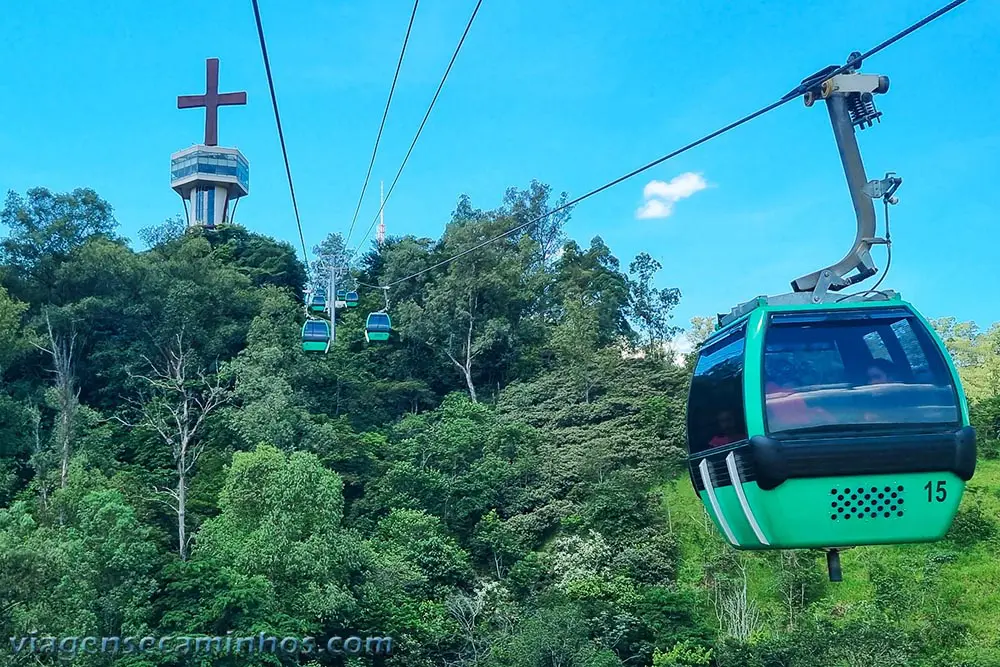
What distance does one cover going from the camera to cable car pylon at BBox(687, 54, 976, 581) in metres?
2.74

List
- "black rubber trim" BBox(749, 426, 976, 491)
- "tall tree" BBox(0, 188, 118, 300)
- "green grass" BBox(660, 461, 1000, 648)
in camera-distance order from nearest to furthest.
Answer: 1. "black rubber trim" BBox(749, 426, 976, 491)
2. "green grass" BBox(660, 461, 1000, 648)
3. "tall tree" BBox(0, 188, 118, 300)

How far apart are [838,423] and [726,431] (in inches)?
14.1

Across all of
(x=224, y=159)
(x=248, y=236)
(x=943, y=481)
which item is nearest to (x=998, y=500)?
(x=943, y=481)

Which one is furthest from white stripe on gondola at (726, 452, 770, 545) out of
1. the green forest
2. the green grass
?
the green grass

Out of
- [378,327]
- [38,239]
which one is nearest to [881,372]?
[378,327]

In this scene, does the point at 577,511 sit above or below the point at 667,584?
above

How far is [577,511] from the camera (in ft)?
52.3

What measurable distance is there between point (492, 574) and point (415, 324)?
854 centimetres

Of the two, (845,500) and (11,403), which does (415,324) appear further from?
(845,500)

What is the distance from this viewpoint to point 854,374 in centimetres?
284

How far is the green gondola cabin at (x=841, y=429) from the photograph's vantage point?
2.73 meters

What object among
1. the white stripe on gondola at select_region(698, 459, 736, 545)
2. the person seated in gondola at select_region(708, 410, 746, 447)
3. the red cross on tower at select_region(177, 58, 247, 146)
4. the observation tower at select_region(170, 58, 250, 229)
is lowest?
the white stripe on gondola at select_region(698, 459, 736, 545)

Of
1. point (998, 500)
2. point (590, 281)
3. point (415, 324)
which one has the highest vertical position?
point (590, 281)

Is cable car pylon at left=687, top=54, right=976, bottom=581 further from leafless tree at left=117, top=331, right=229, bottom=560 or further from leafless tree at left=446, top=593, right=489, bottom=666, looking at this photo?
leafless tree at left=117, top=331, right=229, bottom=560
